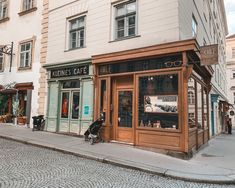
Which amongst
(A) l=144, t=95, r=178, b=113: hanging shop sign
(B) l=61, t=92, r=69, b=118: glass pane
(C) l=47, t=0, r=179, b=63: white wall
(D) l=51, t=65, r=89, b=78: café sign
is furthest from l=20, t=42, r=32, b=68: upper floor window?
(A) l=144, t=95, r=178, b=113: hanging shop sign

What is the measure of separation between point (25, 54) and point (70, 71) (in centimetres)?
487

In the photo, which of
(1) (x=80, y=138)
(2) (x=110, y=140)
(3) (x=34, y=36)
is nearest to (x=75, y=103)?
(1) (x=80, y=138)

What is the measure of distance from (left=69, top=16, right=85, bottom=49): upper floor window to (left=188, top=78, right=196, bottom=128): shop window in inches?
234

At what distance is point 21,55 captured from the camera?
15.3 meters

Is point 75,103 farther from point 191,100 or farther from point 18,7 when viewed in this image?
point 18,7

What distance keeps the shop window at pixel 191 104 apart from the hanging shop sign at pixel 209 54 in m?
0.93

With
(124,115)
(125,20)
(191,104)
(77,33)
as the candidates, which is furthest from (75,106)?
(191,104)

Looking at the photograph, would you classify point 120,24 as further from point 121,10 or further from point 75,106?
point 75,106

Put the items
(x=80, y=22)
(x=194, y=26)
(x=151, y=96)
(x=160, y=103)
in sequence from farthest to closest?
(x=80, y=22) < (x=194, y=26) < (x=151, y=96) < (x=160, y=103)

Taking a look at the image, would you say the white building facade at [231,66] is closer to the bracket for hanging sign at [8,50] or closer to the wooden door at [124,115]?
the wooden door at [124,115]

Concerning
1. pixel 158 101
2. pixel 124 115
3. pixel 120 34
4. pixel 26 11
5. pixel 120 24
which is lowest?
pixel 124 115

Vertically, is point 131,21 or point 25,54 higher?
point 131,21

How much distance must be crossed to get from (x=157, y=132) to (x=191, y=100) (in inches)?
69.8

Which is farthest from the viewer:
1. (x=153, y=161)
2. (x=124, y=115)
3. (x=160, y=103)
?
(x=124, y=115)
